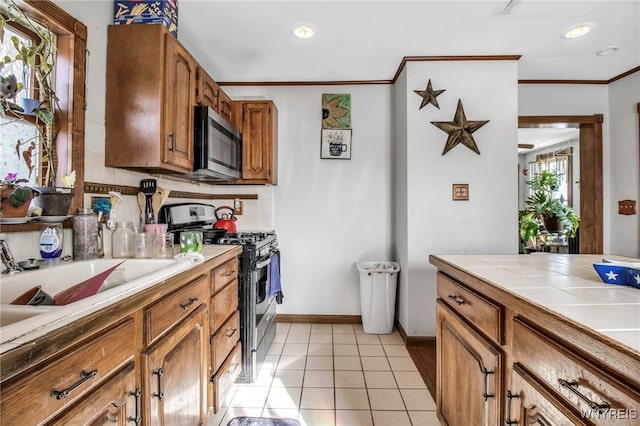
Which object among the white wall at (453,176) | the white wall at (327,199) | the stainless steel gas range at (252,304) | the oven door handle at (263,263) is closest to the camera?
the stainless steel gas range at (252,304)

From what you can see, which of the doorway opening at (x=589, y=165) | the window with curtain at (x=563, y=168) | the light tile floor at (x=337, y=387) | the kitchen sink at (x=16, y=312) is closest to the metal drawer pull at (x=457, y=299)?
the light tile floor at (x=337, y=387)

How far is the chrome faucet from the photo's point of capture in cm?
105

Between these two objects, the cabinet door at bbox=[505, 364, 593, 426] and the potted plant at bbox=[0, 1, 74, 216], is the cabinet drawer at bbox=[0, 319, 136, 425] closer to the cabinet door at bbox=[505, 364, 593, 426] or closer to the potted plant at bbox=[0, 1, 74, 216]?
the potted plant at bbox=[0, 1, 74, 216]

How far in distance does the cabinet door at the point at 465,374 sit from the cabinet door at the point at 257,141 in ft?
6.32

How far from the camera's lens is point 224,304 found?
1.80 meters

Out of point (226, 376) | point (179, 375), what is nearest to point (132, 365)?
point (179, 375)

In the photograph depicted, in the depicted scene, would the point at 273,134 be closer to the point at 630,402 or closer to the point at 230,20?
the point at 230,20

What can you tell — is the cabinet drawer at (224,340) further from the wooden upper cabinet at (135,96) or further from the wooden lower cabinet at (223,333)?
the wooden upper cabinet at (135,96)

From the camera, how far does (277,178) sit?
3.18 m

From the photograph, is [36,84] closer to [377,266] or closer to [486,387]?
[486,387]

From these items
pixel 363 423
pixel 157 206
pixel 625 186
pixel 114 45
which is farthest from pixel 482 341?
pixel 625 186

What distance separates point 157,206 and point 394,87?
94.2 inches

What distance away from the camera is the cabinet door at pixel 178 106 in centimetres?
170

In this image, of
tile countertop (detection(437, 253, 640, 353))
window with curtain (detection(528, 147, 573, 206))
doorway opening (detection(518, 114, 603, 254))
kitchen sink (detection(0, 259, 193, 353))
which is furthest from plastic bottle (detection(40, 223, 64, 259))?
window with curtain (detection(528, 147, 573, 206))
